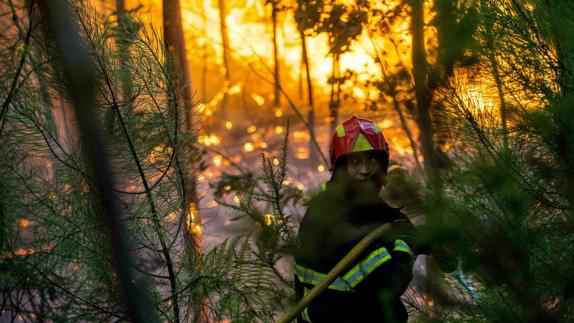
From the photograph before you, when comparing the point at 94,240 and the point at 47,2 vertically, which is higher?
the point at 47,2

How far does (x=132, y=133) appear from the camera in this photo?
2936mm

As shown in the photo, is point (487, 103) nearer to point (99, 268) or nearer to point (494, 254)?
point (494, 254)

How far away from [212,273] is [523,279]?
149 centimetres

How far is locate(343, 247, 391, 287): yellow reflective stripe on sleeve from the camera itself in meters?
2.78

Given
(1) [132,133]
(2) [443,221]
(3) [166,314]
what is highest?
(1) [132,133]

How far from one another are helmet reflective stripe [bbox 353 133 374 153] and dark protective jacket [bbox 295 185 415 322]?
38 centimetres

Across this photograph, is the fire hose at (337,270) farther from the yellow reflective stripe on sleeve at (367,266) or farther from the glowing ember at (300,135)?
the glowing ember at (300,135)

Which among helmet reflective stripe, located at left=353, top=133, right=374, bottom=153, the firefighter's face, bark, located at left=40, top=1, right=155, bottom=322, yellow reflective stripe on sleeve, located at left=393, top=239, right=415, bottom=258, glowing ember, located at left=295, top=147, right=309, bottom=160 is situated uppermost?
bark, located at left=40, top=1, right=155, bottom=322

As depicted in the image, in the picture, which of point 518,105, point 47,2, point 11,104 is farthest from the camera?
point 11,104

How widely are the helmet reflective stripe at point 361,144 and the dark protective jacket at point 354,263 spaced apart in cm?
38

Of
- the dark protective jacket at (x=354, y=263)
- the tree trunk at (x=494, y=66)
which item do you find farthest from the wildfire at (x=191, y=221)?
the tree trunk at (x=494, y=66)

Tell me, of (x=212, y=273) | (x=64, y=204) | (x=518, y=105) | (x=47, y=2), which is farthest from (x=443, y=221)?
(x=64, y=204)

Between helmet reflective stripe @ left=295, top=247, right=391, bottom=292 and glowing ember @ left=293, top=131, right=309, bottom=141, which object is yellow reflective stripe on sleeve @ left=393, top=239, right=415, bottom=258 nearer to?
helmet reflective stripe @ left=295, top=247, right=391, bottom=292

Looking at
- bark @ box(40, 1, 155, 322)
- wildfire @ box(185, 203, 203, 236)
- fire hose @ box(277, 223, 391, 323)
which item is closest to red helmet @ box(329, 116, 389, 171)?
fire hose @ box(277, 223, 391, 323)
